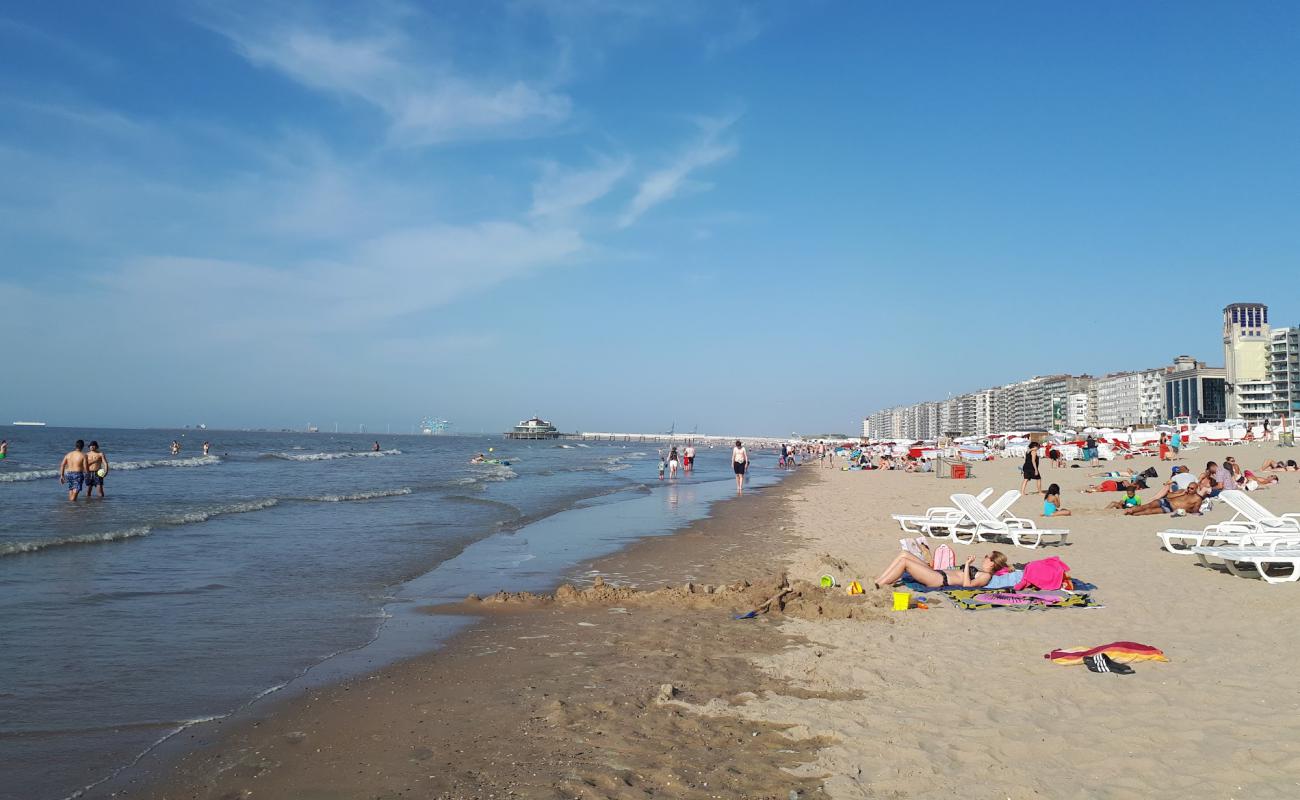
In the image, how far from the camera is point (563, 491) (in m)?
28.6

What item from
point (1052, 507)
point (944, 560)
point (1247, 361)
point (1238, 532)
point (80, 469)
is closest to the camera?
point (944, 560)

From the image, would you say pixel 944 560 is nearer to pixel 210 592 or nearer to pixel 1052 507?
pixel 1052 507

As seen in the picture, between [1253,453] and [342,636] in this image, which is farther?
[1253,453]

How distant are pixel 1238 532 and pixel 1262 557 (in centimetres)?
207

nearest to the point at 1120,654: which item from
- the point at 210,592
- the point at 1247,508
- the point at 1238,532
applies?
the point at 1238,532

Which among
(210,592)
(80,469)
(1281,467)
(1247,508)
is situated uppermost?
(1281,467)

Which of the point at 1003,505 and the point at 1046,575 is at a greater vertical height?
the point at 1003,505

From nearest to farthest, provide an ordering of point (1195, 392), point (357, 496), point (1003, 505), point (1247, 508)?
point (1247, 508) < point (1003, 505) < point (357, 496) < point (1195, 392)

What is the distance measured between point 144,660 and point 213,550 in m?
7.07

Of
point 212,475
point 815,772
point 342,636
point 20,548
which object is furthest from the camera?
point 212,475

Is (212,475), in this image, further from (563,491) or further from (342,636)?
(342,636)

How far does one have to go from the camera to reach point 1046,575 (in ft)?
27.4

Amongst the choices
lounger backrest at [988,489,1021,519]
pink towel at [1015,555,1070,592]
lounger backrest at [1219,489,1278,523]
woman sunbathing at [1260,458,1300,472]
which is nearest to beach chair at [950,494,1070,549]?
lounger backrest at [988,489,1021,519]

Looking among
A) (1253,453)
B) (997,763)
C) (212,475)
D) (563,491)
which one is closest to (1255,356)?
(1253,453)
